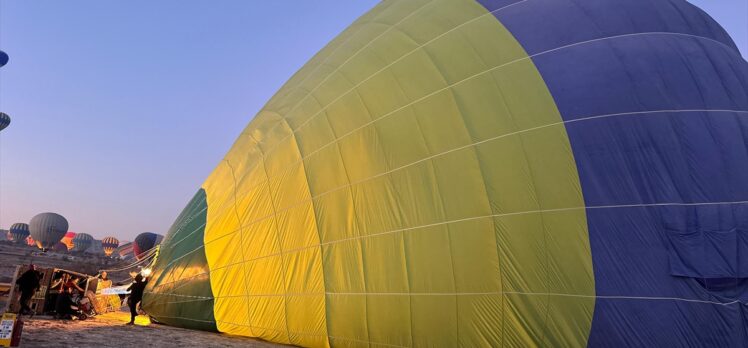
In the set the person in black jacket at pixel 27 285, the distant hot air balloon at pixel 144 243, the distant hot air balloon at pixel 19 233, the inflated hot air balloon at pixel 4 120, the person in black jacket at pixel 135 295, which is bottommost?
the person in black jacket at pixel 135 295

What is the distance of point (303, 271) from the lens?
6039 millimetres

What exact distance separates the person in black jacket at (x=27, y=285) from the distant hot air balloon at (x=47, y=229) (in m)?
58.0

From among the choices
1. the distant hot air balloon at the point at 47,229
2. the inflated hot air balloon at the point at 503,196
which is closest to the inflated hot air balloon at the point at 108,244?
the distant hot air balloon at the point at 47,229

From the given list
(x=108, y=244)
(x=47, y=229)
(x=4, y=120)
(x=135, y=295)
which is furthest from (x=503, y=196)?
(x=108, y=244)

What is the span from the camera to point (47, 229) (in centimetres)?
5747

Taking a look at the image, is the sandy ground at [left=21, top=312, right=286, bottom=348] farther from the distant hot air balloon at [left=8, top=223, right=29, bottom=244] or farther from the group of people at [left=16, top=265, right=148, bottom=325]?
the distant hot air balloon at [left=8, top=223, right=29, bottom=244]

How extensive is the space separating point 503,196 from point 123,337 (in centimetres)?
528

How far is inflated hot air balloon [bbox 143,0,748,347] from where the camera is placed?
4992 millimetres

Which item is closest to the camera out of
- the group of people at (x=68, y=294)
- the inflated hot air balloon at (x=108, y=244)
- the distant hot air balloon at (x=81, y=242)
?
the group of people at (x=68, y=294)

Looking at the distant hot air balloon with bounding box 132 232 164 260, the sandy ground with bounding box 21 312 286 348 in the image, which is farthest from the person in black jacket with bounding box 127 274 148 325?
the distant hot air balloon with bounding box 132 232 164 260

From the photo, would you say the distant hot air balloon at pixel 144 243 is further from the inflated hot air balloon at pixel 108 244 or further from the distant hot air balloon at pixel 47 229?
the inflated hot air balloon at pixel 108 244

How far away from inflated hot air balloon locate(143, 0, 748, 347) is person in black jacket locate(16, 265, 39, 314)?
153 inches

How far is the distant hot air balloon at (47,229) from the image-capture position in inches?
2263

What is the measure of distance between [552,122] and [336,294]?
3224 millimetres
